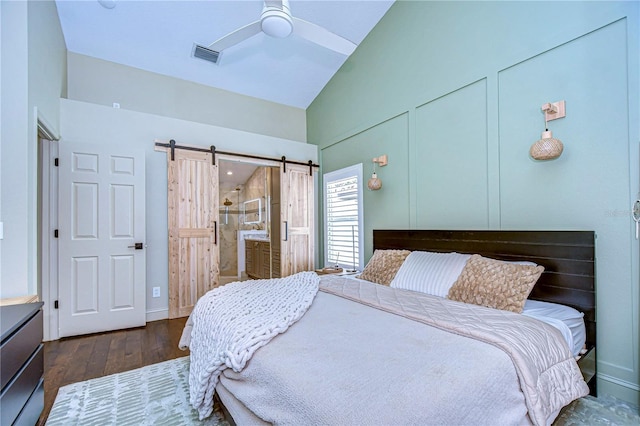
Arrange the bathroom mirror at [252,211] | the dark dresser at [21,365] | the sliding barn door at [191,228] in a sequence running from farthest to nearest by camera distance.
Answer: the bathroom mirror at [252,211] → the sliding barn door at [191,228] → the dark dresser at [21,365]

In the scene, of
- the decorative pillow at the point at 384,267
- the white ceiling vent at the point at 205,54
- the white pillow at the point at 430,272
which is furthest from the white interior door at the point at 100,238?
the white pillow at the point at 430,272

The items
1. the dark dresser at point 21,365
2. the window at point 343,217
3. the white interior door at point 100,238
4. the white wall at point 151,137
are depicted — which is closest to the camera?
the dark dresser at point 21,365

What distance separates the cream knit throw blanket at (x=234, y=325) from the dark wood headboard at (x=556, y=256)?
159 cm

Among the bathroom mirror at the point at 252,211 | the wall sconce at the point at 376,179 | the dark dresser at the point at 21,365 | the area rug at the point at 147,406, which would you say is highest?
the wall sconce at the point at 376,179

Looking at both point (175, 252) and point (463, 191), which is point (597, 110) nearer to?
point (463, 191)

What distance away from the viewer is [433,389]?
1.03 metres

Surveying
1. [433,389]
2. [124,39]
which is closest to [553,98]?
[433,389]

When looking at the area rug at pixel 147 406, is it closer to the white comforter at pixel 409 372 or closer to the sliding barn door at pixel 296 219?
the white comforter at pixel 409 372

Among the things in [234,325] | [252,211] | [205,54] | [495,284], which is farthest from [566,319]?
[252,211]

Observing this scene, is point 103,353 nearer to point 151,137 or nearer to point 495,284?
point 151,137

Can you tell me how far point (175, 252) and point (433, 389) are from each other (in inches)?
145

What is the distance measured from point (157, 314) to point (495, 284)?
12.6 feet

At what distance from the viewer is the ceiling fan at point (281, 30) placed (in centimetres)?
230

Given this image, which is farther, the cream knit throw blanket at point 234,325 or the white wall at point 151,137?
the white wall at point 151,137
